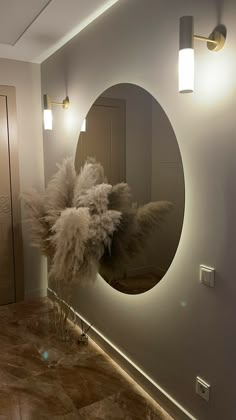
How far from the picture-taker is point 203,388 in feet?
5.51

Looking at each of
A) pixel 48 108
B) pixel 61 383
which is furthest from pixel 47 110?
pixel 61 383

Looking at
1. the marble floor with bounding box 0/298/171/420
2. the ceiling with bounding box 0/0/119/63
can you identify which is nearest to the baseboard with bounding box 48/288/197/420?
the marble floor with bounding box 0/298/171/420

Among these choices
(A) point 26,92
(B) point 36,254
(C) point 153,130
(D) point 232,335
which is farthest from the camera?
(B) point 36,254

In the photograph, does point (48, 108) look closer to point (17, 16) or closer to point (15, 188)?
point (17, 16)

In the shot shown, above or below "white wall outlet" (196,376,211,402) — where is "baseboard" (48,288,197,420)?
below

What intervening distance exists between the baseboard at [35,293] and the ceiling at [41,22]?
92.9 inches

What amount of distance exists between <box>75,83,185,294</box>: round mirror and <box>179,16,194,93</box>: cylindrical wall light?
375 millimetres

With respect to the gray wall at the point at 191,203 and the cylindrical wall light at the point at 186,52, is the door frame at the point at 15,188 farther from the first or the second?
the cylindrical wall light at the point at 186,52

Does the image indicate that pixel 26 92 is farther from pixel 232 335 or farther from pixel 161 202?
pixel 232 335

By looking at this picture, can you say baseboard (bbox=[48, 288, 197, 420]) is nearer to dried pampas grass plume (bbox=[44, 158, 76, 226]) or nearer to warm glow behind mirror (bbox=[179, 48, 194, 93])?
dried pampas grass plume (bbox=[44, 158, 76, 226])

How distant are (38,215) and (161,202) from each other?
102 centimetres

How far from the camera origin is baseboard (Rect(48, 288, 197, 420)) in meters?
1.87

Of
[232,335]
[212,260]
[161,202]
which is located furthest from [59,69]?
[232,335]

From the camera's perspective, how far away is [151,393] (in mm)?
2068
